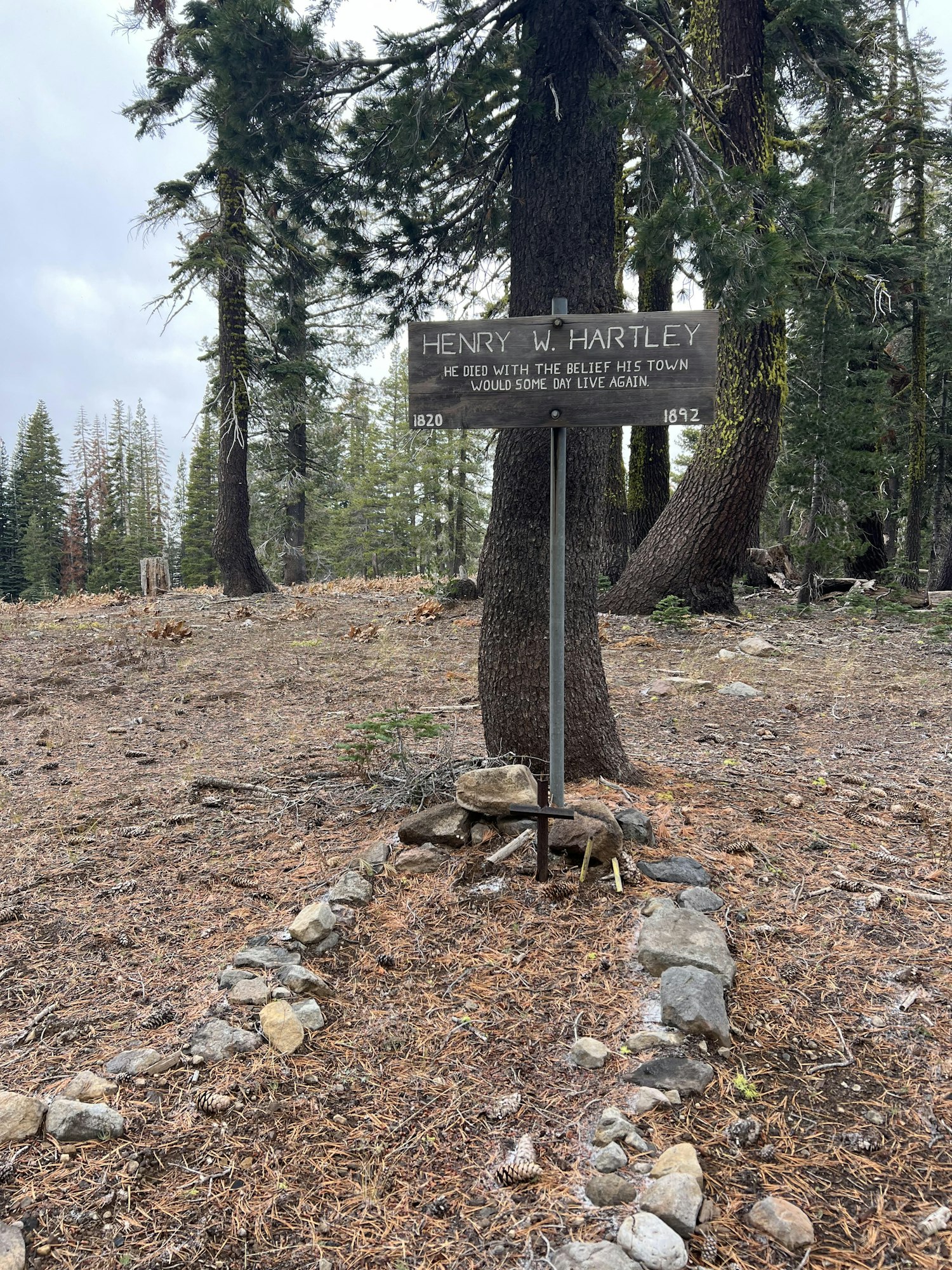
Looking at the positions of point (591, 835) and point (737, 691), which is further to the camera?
point (737, 691)

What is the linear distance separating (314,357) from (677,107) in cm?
1154

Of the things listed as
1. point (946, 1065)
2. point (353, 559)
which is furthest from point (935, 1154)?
point (353, 559)

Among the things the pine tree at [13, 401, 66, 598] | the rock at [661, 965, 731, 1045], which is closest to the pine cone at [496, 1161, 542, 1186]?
the rock at [661, 965, 731, 1045]

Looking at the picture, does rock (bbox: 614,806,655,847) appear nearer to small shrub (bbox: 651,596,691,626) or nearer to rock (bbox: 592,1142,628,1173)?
rock (bbox: 592,1142,628,1173)

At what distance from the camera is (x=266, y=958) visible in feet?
9.36

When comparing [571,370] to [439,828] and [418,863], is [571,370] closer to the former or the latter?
[439,828]

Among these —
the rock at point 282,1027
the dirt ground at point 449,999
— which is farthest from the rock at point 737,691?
the rock at point 282,1027

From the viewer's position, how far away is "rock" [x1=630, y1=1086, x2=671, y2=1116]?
2.16m

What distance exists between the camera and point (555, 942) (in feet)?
9.70

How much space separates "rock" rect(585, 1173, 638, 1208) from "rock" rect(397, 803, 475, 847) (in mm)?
1767

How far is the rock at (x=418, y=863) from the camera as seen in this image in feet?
11.4

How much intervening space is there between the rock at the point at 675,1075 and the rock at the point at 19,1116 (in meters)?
1.72

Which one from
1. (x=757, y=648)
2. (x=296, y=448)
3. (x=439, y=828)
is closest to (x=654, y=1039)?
(x=439, y=828)

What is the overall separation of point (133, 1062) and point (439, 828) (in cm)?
A: 160
